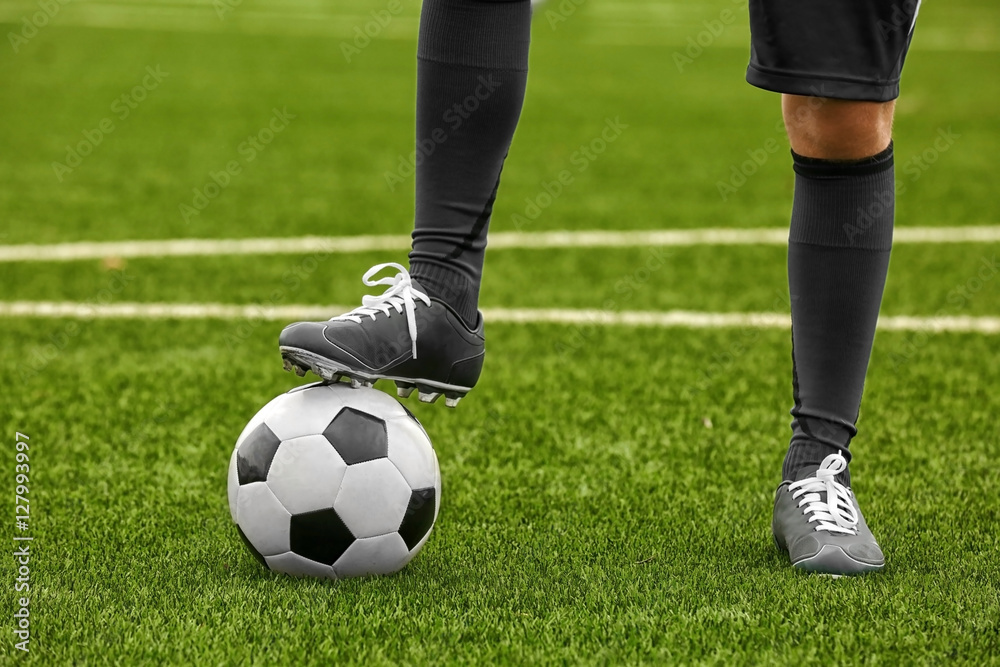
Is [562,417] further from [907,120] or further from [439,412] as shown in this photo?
[907,120]

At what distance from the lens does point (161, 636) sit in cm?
181

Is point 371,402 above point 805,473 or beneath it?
above

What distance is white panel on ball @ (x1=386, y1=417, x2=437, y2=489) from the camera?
2129 millimetres

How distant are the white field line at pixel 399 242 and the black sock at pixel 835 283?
3.09m

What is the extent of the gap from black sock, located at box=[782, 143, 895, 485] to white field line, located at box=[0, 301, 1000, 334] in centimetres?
192

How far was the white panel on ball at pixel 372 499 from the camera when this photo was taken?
6.77 feet

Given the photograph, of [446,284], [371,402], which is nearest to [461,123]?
[446,284]

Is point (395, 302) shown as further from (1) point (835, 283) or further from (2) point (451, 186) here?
(1) point (835, 283)

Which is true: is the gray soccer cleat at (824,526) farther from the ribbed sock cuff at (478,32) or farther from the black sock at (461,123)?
the ribbed sock cuff at (478,32)

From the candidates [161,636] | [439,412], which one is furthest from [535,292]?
[161,636]

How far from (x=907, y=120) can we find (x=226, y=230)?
229 inches

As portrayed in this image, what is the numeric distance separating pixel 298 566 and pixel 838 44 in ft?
4.44

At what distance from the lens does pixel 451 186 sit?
7.67 ft

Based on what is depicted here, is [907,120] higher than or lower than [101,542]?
lower
